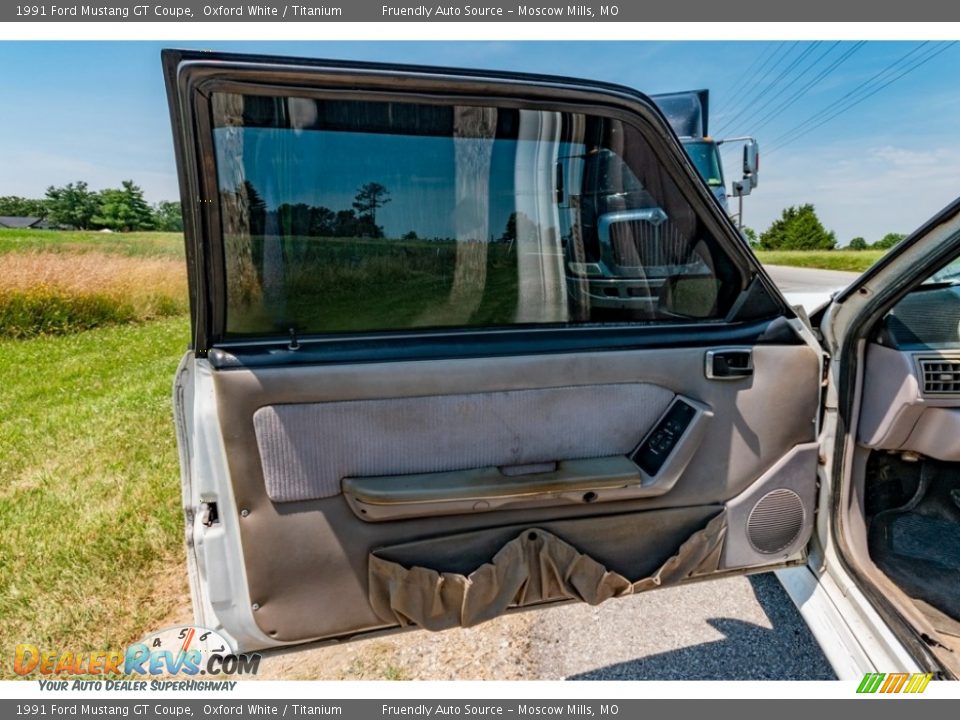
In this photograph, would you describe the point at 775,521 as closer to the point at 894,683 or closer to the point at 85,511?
the point at 894,683

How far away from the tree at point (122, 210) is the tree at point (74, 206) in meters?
0.84

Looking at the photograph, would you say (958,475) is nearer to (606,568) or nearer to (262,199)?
(606,568)

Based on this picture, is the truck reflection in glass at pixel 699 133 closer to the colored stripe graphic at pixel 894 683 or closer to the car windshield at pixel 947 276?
the car windshield at pixel 947 276

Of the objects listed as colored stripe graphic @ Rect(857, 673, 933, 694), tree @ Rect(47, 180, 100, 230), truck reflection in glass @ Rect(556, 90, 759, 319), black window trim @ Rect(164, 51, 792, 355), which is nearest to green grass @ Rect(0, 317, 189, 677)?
black window trim @ Rect(164, 51, 792, 355)

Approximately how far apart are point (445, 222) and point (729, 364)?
3.10ft

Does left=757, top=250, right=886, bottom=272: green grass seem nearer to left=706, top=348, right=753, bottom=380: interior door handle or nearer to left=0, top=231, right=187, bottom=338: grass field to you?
left=0, top=231, right=187, bottom=338: grass field

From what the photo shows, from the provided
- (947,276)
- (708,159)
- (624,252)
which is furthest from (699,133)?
(624,252)

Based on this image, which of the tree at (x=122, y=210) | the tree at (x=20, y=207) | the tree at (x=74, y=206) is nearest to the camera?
the tree at (x=122, y=210)

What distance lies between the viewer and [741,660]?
89.1 inches

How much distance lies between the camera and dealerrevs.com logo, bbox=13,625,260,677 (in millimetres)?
1641

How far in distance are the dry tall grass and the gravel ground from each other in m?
7.59

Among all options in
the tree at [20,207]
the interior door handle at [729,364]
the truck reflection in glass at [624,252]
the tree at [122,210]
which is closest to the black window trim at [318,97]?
the truck reflection in glass at [624,252]

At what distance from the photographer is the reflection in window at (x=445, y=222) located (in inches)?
56.6

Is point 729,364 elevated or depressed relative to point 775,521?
elevated
